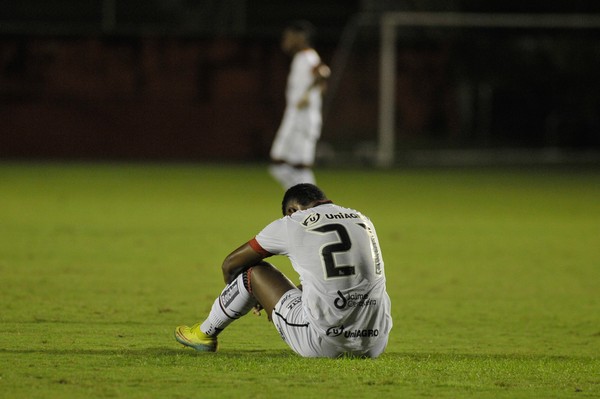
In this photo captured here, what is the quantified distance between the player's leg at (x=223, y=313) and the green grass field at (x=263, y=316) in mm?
132

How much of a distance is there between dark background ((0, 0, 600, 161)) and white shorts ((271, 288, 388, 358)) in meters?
19.2

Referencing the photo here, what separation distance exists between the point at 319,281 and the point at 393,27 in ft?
65.1

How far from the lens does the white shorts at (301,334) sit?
698 cm

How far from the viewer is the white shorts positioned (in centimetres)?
698

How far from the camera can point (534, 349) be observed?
7.90 m

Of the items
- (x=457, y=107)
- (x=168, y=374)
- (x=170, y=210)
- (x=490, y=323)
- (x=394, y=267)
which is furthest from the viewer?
(x=457, y=107)

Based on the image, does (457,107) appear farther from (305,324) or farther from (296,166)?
(305,324)

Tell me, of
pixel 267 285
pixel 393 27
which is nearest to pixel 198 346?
pixel 267 285

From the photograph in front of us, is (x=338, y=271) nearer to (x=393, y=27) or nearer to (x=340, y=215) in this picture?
(x=340, y=215)

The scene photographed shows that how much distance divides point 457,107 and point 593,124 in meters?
3.39

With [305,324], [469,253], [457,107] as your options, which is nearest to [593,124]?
[457,107]

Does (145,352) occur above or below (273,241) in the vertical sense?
below

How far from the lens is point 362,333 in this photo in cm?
696

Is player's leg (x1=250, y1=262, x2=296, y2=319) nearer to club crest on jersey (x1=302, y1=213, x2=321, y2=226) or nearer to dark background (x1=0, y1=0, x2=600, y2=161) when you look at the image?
club crest on jersey (x1=302, y1=213, x2=321, y2=226)
